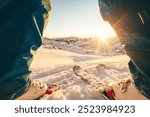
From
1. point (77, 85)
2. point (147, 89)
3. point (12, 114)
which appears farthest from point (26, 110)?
point (77, 85)

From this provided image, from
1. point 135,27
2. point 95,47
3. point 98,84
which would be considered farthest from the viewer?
point 95,47

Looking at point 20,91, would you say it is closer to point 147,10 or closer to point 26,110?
point 26,110

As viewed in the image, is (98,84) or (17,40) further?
(98,84)

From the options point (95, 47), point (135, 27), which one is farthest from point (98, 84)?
point (95, 47)

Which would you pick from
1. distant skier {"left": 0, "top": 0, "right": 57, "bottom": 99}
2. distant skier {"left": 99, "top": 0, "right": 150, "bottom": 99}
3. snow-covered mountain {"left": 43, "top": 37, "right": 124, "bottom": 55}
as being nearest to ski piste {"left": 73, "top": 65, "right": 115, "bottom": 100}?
distant skier {"left": 99, "top": 0, "right": 150, "bottom": 99}

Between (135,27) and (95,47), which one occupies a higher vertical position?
(135,27)

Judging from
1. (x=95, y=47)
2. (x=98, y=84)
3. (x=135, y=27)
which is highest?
(x=135, y=27)

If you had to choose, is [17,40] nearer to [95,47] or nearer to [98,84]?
[98,84]

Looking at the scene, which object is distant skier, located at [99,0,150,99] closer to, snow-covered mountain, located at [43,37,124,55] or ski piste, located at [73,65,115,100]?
ski piste, located at [73,65,115,100]
